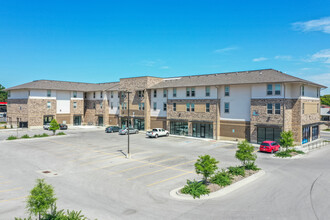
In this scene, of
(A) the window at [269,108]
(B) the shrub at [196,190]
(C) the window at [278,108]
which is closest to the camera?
(B) the shrub at [196,190]

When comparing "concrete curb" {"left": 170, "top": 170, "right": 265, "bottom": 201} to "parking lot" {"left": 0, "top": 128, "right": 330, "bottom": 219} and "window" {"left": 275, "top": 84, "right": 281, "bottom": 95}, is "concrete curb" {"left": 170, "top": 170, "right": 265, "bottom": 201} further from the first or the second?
"window" {"left": 275, "top": 84, "right": 281, "bottom": 95}

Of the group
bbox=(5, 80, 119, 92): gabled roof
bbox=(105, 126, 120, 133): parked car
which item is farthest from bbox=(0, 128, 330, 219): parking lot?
bbox=(5, 80, 119, 92): gabled roof

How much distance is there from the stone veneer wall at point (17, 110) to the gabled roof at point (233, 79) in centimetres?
3182

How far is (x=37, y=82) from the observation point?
212ft

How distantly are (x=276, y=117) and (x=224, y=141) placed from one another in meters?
9.11

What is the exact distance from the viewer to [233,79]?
42438 millimetres

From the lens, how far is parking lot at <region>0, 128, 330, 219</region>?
47.5 ft

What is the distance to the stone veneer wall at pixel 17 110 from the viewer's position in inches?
2348

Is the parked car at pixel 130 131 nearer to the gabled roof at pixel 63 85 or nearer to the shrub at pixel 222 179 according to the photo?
the gabled roof at pixel 63 85

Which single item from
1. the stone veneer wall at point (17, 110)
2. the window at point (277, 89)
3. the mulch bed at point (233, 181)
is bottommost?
the mulch bed at point (233, 181)

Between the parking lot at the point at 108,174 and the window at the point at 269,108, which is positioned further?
the window at the point at 269,108

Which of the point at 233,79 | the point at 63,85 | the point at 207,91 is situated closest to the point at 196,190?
the point at 233,79

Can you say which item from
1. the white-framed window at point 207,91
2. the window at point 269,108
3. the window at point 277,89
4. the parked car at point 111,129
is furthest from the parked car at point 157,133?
the window at point 277,89

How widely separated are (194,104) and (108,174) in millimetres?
27263
